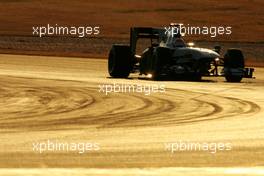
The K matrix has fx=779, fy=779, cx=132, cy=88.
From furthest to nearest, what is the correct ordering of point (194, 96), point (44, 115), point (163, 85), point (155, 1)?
point (155, 1), point (163, 85), point (194, 96), point (44, 115)

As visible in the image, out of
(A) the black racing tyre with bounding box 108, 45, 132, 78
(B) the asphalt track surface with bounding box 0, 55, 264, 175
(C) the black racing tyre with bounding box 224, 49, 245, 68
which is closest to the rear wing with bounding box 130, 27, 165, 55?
(A) the black racing tyre with bounding box 108, 45, 132, 78

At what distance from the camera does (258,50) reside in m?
49.7

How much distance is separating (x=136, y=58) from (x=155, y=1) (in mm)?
59821

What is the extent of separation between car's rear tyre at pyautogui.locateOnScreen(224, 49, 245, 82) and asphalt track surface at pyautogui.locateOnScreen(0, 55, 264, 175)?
2.78 metres

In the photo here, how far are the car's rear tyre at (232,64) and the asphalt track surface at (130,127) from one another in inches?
109

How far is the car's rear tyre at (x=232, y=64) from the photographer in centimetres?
2422

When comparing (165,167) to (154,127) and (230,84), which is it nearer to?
(154,127)

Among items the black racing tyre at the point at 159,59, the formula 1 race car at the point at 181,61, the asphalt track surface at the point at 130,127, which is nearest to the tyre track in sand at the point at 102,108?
the asphalt track surface at the point at 130,127

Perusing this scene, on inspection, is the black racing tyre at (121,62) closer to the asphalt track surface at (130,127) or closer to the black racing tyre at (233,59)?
the black racing tyre at (233,59)

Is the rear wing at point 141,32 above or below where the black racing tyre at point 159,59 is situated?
above

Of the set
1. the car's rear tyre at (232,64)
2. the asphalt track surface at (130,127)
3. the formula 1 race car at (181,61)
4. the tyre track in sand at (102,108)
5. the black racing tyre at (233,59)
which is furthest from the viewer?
the black racing tyre at (233,59)

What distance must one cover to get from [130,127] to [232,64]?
A: 13.1m

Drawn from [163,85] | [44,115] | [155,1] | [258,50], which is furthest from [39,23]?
[44,115]

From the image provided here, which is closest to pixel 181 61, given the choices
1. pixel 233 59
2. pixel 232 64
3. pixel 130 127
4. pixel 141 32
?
pixel 232 64
